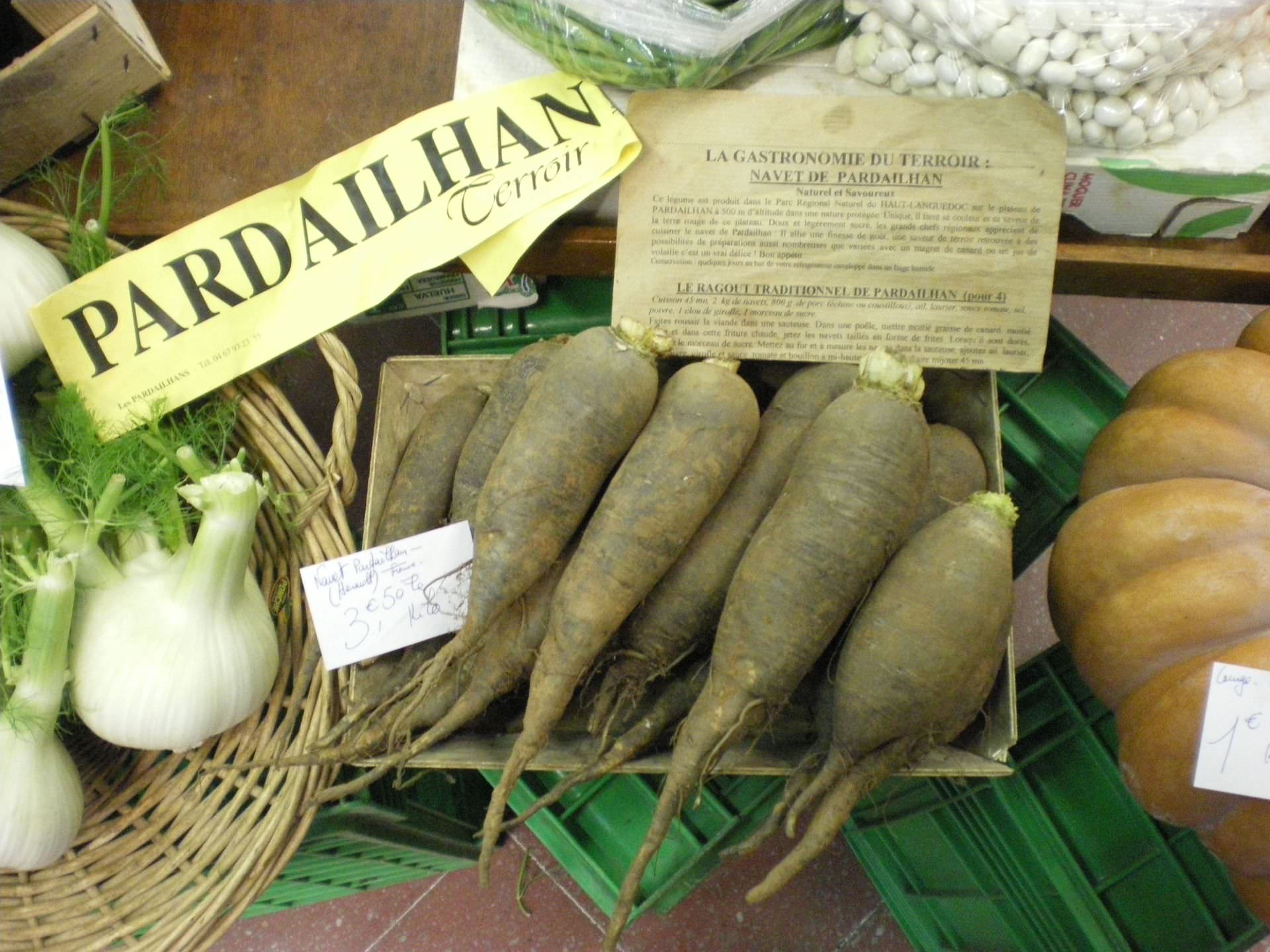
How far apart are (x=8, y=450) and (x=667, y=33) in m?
0.81

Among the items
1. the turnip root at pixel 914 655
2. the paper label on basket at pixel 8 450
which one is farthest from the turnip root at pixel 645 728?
the paper label on basket at pixel 8 450

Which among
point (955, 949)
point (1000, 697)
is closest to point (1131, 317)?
point (1000, 697)

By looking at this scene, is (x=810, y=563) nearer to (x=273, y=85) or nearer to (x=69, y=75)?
(x=273, y=85)

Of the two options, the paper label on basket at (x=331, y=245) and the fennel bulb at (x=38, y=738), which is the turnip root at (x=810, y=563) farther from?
the fennel bulb at (x=38, y=738)

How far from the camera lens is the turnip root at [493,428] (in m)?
1.03

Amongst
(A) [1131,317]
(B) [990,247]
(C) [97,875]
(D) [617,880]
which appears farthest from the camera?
(A) [1131,317]

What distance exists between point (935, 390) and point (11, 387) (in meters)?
1.08

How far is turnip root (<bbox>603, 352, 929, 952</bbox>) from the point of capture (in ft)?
2.74

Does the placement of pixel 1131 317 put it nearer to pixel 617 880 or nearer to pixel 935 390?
pixel 935 390

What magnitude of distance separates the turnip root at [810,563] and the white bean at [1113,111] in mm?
304

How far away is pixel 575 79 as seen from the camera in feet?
3.20

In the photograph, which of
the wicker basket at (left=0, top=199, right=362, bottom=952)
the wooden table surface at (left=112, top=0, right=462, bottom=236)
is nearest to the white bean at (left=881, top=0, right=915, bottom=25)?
the wooden table surface at (left=112, top=0, right=462, bottom=236)

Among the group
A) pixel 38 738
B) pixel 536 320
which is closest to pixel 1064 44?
pixel 536 320

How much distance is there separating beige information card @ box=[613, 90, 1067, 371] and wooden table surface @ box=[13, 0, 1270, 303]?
14cm
